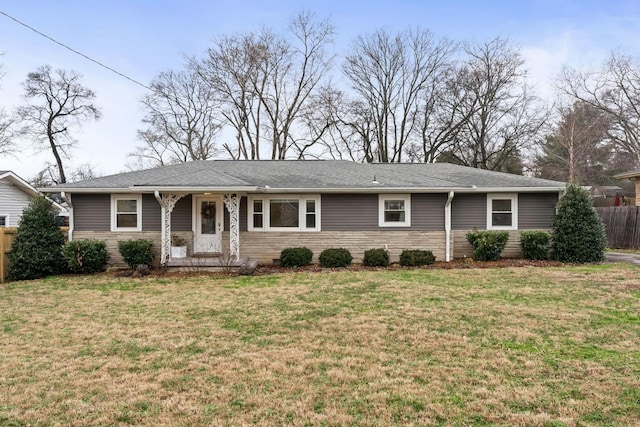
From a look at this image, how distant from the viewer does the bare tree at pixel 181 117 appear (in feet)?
92.7

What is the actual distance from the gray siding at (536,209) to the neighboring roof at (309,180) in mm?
434

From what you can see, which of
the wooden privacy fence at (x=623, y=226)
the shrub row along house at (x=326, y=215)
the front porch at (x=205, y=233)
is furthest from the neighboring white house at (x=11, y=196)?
the wooden privacy fence at (x=623, y=226)

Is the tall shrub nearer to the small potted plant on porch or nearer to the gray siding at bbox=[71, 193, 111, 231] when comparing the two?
the small potted plant on porch

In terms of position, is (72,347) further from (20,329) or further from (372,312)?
(372,312)

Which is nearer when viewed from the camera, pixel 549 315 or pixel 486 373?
pixel 486 373

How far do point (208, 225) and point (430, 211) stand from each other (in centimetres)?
716

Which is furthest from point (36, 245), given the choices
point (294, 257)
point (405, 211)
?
point (405, 211)

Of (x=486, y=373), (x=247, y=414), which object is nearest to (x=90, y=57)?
(x=247, y=414)

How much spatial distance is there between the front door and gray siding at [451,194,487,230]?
762 centimetres

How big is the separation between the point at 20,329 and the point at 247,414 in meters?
4.60

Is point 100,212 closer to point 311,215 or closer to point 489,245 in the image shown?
point 311,215

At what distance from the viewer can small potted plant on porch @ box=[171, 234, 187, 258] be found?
11659mm

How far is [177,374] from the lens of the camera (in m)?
3.95

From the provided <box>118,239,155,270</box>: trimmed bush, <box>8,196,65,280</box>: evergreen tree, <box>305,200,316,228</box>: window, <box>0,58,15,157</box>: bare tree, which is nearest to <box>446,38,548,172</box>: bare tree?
<box>305,200,316,228</box>: window
